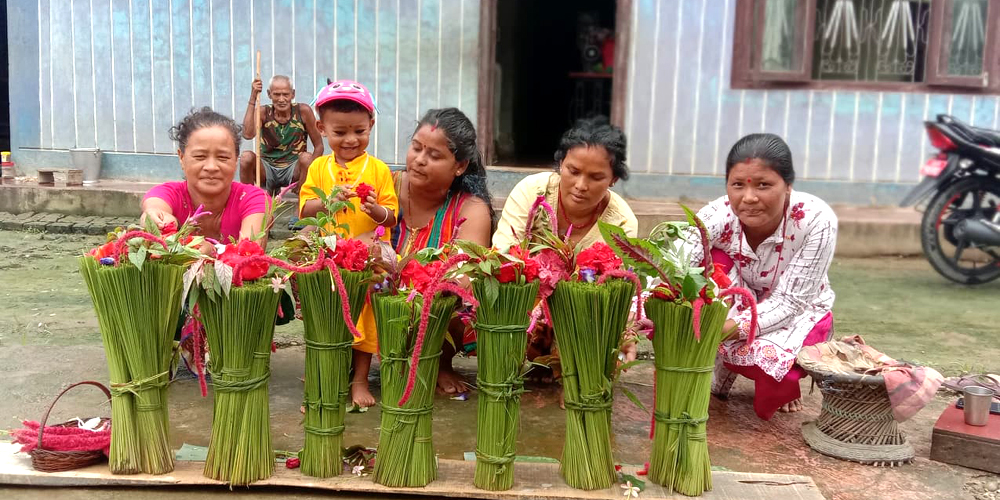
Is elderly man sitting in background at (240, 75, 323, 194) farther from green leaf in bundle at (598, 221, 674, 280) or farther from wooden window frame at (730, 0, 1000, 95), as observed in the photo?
green leaf in bundle at (598, 221, 674, 280)

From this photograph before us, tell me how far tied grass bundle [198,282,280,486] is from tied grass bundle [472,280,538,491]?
0.61 metres

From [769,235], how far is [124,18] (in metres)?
6.63

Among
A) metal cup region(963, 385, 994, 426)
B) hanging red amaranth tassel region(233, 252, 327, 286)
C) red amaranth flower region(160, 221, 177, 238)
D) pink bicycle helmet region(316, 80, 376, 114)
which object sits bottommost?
metal cup region(963, 385, 994, 426)

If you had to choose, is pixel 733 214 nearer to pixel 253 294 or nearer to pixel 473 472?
pixel 473 472

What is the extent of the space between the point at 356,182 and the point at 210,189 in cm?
56

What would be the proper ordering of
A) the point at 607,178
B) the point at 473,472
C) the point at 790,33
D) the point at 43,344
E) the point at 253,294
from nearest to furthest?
1. the point at 253,294
2. the point at 473,472
3. the point at 607,178
4. the point at 43,344
5. the point at 790,33

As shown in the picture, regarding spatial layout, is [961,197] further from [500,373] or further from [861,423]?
[500,373]

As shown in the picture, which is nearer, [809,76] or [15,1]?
[809,76]

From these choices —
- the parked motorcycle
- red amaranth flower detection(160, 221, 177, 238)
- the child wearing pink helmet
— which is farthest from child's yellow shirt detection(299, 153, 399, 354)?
the parked motorcycle

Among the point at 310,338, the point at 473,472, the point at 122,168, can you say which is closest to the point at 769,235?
the point at 473,472

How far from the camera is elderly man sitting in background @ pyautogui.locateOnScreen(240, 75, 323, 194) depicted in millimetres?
6523

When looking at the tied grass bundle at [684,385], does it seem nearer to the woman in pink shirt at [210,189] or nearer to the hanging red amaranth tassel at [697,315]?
the hanging red amaranth tassel at [697,315]

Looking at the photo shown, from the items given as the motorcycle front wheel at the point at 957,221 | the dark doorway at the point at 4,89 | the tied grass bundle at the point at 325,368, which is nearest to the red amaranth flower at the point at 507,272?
the tied grass bundle at the point at 325,368

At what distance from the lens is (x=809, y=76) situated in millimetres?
6949
